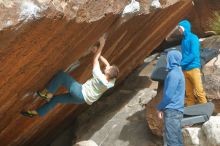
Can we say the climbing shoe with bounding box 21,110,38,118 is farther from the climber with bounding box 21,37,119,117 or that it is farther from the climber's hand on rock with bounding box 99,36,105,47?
the climber's hand on rock with bounding box 99,36,105,47

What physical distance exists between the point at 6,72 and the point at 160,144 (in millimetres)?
4275

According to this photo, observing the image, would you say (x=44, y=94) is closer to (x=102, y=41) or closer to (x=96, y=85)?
(x=96, y=85)

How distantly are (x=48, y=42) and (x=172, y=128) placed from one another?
270 cm

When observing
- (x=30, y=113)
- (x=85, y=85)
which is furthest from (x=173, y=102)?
(x=30, y=113)

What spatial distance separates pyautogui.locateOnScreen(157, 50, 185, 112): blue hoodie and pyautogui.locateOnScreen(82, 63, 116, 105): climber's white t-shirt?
0.98 m

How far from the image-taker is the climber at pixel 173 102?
7.42 metres

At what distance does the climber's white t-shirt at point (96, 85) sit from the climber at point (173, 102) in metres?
0.99

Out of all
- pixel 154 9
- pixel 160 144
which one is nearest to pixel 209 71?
pixel 160 144

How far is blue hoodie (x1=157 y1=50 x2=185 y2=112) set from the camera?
7406 mm

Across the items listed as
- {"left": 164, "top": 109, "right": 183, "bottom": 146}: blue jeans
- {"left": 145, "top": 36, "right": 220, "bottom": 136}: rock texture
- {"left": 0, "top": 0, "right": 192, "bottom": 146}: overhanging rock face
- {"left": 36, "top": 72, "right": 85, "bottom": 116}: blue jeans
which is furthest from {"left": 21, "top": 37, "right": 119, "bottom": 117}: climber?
{"left": 145, "top": 36, "right": 220, "bottom": 136}: rock texture

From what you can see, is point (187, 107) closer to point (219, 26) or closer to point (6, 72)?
point (219, 26)

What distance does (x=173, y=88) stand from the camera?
7.40 metres

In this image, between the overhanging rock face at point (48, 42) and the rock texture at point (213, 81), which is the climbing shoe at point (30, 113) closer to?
the overhanging rock face at point (48, 42)

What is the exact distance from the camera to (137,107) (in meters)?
10.8
